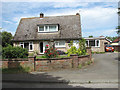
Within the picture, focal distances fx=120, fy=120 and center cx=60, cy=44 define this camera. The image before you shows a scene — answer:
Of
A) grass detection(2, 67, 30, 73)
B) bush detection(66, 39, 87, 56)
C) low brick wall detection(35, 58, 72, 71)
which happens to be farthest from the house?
grass detection(2, 67, 30, 73)

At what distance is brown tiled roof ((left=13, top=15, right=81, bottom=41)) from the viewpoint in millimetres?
21436

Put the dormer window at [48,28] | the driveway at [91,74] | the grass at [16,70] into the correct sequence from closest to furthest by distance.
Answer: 1. the driveway at [91,74]
2. the grass at [16,70]
3. the dormer window at [48,28]

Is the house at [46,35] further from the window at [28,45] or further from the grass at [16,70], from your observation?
the grass at [16,70]

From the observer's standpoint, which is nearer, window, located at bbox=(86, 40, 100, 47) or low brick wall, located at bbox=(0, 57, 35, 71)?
low brick wall, located at bbox=(0, 57, 35, 71)

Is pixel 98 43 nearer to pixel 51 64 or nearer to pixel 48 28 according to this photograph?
pixel 48 28

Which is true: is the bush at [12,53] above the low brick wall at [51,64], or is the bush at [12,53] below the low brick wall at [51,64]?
above

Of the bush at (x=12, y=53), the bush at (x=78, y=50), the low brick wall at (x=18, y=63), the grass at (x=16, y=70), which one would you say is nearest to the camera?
the grass at (x=16, y=70)

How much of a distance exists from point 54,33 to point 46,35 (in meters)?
1.52

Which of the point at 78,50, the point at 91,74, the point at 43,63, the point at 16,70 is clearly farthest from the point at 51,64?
the point at 78,50

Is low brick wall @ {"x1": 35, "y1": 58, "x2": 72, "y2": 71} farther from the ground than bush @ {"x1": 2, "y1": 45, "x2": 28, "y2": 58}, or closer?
closer

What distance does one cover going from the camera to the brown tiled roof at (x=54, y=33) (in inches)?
844

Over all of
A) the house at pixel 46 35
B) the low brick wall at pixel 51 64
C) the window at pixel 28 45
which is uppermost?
the house at pixel 46 35

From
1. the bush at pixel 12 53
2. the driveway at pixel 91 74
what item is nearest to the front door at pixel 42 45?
the bush at pixel 12 53

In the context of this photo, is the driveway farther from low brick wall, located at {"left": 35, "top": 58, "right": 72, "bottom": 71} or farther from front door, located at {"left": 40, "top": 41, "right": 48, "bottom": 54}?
front door, located at {"left": 40, "top": 41, "right": 48, "bottom": 54}
